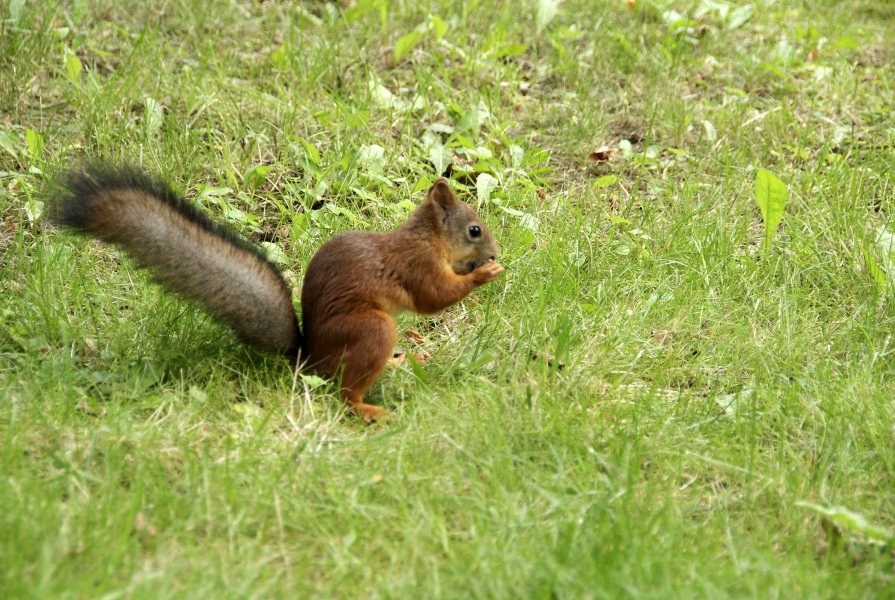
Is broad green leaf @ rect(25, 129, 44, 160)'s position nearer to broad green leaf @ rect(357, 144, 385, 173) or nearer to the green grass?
the green grass

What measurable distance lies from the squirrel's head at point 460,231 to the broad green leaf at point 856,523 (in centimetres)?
129

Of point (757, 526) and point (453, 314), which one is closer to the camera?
point (757, 526)

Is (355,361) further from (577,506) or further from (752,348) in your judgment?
(752,348)

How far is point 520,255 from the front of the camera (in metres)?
3.47

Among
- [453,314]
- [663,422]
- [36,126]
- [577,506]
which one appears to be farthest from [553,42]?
[577,506]

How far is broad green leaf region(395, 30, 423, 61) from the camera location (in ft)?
14.6

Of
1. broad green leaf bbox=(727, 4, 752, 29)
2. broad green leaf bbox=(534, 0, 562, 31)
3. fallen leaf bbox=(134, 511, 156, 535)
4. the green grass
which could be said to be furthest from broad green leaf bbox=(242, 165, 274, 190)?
broad green leaf bbox=(727, 4, 752, 29)

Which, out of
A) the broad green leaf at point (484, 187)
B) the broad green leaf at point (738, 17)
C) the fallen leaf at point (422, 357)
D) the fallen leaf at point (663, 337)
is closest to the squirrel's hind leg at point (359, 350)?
the fallen leaf at point (422, 357)

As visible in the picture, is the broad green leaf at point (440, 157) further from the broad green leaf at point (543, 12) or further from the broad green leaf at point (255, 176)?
the broad green leaf at point (543, 12)

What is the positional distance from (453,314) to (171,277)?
105 cm

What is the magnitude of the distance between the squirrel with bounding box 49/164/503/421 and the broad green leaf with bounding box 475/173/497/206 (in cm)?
63

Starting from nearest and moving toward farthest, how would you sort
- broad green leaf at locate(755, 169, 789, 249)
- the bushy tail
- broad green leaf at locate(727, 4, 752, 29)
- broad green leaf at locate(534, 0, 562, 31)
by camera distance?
the bushy tail, broad green leaf at locate(755, 169, 789, 249), broad green leaf at locate(534, 0, 562, 31), broad green leaf at locate(727, 4, 752, 29)

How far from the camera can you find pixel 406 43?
447 centimetres

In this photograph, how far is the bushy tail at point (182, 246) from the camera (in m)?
2.48
